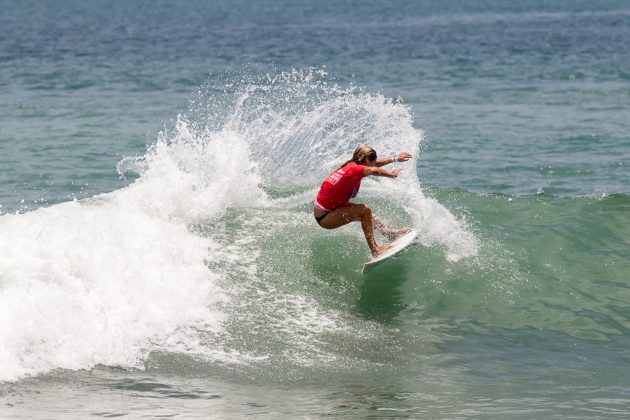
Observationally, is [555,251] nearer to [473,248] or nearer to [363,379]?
[473,248]

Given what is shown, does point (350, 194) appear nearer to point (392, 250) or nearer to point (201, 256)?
point (392, 250)

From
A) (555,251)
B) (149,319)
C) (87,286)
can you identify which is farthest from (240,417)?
(555,251)

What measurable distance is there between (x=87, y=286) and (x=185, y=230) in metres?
2.48

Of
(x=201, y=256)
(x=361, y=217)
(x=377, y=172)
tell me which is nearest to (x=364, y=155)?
(x=377, y=172)

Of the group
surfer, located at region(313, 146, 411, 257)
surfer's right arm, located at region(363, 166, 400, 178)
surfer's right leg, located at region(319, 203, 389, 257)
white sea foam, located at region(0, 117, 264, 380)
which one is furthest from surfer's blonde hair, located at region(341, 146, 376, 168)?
white sea foam, located at region(0, 117, 264, 380)

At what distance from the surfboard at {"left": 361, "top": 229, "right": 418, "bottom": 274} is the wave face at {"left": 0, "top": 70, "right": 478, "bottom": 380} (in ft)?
1.60

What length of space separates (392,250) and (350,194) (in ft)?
2.86

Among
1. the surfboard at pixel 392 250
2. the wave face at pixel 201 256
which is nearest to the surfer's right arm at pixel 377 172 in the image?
the surfboard at pixel 392 250

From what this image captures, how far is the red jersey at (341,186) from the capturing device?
40.3 ft

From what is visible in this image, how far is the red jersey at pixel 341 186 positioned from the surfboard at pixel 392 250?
0.82m

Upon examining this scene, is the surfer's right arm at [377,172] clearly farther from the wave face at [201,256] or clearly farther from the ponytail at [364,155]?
the wave face at [201,256]

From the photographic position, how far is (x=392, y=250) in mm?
12484

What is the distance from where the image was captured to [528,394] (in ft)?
31.9

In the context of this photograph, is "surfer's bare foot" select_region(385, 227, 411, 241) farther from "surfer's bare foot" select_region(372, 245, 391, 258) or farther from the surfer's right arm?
the surfer's right arm
